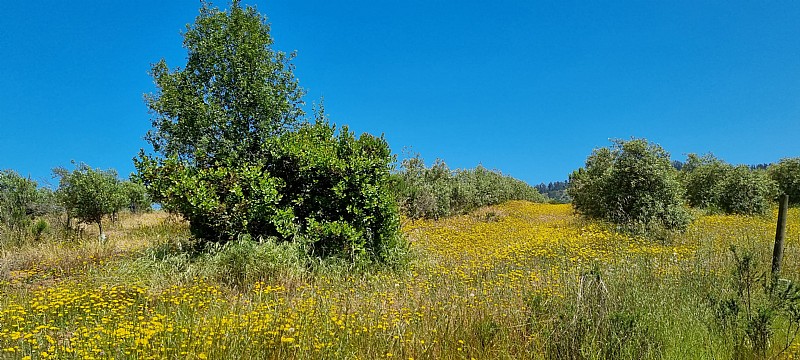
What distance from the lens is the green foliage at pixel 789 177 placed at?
1233 inches

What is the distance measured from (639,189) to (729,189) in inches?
474

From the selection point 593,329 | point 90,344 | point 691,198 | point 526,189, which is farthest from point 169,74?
point 526,189

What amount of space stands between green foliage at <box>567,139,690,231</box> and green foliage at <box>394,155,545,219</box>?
8.15 m

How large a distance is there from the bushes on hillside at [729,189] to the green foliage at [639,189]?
9.79 m

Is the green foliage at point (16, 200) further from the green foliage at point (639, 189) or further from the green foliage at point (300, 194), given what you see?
the green foliage at point (639, 189)

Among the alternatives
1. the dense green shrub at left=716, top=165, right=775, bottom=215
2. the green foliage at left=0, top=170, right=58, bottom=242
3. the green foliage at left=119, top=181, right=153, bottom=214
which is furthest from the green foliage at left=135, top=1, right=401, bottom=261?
the dense green shrub at left=716, top=165, right=775, bottom=215

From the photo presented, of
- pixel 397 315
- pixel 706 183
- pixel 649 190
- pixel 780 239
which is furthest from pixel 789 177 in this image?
pixel 397 315

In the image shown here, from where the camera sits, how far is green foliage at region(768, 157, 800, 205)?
31.3 meters

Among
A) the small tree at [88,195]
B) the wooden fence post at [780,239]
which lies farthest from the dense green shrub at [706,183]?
the small tree at [88,195]

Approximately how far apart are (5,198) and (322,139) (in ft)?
46.4

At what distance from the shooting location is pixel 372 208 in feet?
31.6

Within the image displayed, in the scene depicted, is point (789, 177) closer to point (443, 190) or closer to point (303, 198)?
point (443, 190)

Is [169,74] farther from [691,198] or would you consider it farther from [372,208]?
[691,198]

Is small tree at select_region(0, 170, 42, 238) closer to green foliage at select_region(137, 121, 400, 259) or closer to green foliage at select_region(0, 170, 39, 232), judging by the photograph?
green foliage at select_region(0, 170, 39, 232)
